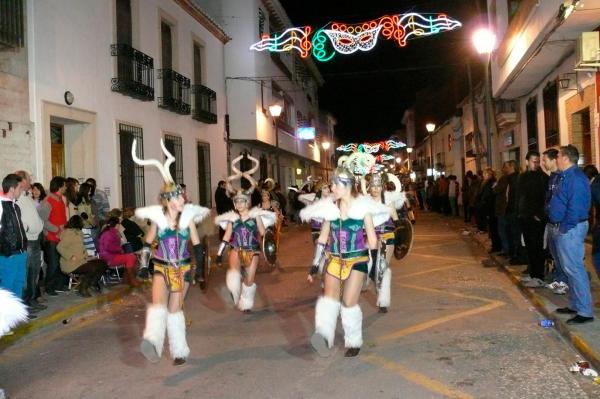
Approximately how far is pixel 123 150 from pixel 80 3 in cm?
354

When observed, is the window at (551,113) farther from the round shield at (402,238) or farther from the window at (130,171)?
the window at (130,171)

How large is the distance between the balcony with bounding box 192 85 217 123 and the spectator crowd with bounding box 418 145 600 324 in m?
9.37

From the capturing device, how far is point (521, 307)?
26.8 feet

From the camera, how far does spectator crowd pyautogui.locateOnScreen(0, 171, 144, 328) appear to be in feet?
24.6

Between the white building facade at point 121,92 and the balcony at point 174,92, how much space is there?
29mm

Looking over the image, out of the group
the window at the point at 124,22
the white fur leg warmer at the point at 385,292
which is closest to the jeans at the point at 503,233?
→ the white fur leg warmer at the point at 385,292

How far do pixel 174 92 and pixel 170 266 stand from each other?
12546 millimetres

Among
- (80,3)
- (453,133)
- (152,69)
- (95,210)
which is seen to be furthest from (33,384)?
(453,133)

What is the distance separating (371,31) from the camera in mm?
14812

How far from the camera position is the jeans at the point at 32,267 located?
8.53 metres

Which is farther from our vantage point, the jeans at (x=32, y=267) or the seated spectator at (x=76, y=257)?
the seated spectator at (x=76, y=257)

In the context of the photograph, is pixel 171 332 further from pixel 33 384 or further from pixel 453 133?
pixel 453 133

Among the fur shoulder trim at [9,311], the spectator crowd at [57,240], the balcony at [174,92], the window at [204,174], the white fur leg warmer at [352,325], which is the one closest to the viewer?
the fur shoulder trim at [9,311]

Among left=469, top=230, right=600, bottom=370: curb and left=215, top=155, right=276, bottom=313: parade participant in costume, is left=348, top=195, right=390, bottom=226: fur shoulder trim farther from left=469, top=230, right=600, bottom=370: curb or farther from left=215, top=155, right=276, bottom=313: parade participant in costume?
left=215, top=155, right=276, bottom=313: parade participant in costume
